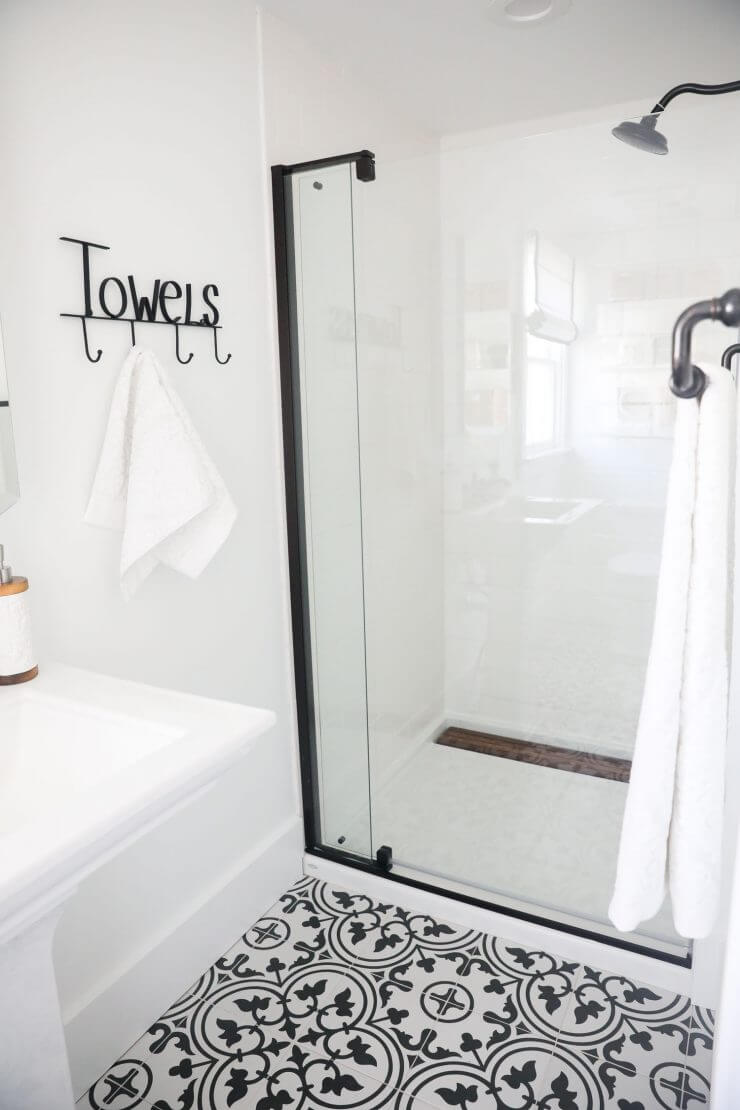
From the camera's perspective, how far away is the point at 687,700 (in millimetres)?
1109

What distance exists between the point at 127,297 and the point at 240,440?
0.47 m

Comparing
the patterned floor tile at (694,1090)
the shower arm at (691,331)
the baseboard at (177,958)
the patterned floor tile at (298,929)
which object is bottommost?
the patterned floor tile at (694,1090)

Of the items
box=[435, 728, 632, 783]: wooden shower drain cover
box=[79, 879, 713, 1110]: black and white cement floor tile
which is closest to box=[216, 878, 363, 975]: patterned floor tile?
box=[79, 879, 713, 1110]: black and white cement floor tile

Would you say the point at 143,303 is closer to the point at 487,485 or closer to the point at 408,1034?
the point at 487,485

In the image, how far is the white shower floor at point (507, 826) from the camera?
214 centimetres

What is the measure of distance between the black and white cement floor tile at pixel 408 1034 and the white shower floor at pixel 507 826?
18cm

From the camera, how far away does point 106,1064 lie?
1688mm

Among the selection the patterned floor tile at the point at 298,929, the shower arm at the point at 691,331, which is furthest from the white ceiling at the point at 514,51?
the patterned floor tile at the point at 298,929

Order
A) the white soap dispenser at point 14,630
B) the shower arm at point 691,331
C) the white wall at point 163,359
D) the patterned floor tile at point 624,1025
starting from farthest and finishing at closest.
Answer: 1. the patterned floor tile at point 624,1025
2. the white wall at point 163,359
3. the white soap dispenser at point 14,630
4. the shower arm at point 691,331

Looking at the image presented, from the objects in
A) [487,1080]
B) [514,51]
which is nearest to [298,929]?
[487,1080]

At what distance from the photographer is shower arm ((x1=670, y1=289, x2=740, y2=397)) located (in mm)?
978

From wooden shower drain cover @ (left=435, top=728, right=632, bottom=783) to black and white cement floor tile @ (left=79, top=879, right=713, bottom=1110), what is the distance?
1.69ft

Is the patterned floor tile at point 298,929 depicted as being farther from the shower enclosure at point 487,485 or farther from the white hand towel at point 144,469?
the white hand towel at point 144,469

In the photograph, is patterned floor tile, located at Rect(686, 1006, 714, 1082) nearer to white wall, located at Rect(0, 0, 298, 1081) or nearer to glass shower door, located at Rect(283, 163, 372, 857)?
glass shower door, located at Rect(283, 163, 372, 857)
